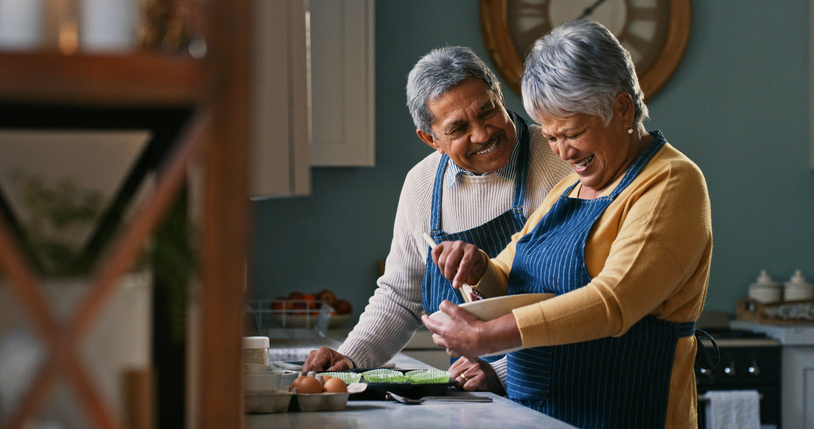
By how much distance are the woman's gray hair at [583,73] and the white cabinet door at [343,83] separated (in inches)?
74.6

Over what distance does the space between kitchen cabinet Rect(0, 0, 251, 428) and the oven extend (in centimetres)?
279

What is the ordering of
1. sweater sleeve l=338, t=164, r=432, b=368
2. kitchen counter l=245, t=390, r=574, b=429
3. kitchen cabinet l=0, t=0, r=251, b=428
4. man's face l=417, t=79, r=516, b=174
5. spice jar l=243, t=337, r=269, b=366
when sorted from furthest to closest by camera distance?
sweater sleeve l=338, t=164, r=432, b=368 → man's face l=417, t=79, r=516, b=174 → spice jar l=243, t=337, r=269, b=366 → kitchen counter l=245, t=390, r=574, b=429 → kitchen cabinet l=0, t=0, r=251, b=428

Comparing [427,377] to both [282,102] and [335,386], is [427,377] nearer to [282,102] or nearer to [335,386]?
[335,386]

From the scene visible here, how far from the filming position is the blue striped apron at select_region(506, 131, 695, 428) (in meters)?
1.41

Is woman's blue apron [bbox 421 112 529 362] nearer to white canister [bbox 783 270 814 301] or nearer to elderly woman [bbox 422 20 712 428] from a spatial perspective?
elderly woman [bbox 422 20 712 428]

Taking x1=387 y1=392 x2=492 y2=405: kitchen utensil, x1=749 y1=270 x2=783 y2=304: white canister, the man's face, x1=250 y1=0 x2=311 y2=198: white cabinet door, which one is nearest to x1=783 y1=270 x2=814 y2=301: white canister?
x1=749 y1=270 x2=783 y2=304: white canister

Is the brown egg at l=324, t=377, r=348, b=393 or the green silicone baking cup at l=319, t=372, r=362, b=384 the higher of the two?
the brown egg at l=324, t=377, r=348, b=393

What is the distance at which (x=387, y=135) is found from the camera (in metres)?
3.61

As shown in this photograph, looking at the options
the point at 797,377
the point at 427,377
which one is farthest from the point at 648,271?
the point at 797,377

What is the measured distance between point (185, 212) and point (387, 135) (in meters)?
3.00

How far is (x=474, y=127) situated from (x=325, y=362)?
668 millimetres

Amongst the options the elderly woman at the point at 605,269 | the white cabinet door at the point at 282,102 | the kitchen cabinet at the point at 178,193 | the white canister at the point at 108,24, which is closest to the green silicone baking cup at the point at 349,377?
the elderly woman at the point at 605,269

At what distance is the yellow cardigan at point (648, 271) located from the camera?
Answer: 128 centimetres

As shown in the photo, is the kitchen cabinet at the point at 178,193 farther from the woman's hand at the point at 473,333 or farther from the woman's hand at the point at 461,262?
the woman's hand at the point at 461,262
